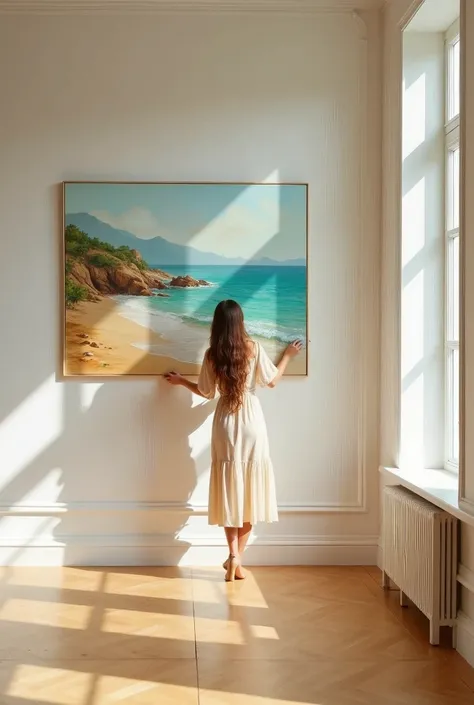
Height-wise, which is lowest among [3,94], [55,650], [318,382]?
[55,650]

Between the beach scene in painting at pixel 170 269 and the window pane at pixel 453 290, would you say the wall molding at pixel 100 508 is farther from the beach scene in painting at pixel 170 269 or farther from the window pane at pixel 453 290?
the window pane at pixel 453 290

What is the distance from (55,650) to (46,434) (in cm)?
191

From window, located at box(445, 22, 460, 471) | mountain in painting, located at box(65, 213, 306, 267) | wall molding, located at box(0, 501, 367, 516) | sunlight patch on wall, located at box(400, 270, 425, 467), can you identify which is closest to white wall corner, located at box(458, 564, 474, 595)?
window, located at box(445, 22, 460, 471)

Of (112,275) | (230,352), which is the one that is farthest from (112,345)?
(230,352)

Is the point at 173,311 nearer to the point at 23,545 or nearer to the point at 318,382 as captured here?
the point at 318,382

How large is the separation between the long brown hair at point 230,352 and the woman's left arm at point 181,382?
0.25m

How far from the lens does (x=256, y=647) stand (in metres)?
4.01

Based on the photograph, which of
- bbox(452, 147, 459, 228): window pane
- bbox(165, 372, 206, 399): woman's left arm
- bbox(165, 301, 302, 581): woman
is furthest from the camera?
bbox(165, 372, 206, 399): woman's left arm

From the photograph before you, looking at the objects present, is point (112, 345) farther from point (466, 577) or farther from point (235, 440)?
point (466, 577)

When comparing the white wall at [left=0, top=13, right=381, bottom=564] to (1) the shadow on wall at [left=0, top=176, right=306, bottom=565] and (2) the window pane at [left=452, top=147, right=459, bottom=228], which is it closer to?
(1) the shadow on wall at [left=0, top=176, right=306, bottom=565]

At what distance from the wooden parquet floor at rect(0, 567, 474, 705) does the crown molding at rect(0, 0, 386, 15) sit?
3.74m

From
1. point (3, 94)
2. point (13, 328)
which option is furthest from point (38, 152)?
point (13, 328)

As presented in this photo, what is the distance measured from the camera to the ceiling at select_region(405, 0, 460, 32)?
4.72 m

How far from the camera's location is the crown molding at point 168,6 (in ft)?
18.2
